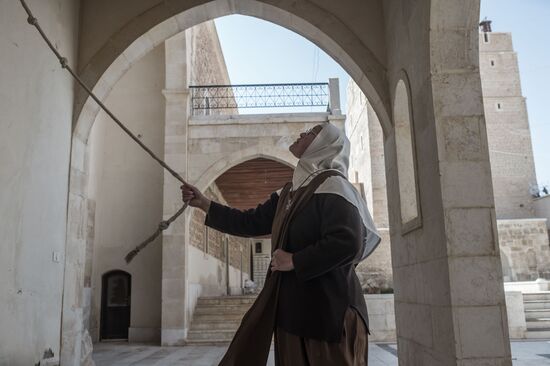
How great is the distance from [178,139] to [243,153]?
1.23 metres

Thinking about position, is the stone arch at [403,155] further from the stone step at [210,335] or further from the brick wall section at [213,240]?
the brick wall section at [213,240]

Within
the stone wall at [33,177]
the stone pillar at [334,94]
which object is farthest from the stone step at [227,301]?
the stone wall at [33,177]

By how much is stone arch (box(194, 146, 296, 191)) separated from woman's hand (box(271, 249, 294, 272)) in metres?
7.78

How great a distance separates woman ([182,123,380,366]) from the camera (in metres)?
1.71

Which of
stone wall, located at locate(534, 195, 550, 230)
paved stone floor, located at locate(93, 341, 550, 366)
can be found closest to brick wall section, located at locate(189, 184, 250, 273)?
paved stone floor, located at locate(93, 341, 550, 366)

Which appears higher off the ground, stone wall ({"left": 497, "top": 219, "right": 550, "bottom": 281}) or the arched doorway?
stone wall ({"left": 497, "top": 219, "right": 550, "bottom": 281})

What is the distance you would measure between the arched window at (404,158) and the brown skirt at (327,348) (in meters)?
1.93

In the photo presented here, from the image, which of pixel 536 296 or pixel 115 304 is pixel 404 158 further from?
pixel 536 296

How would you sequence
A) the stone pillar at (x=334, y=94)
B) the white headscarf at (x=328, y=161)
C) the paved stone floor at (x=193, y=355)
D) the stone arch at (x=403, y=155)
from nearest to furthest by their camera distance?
the white headscarf at (x=328, y=161) → the stone arch at (x=403, y=155) → the paved stone floor at (x=193, y=355) → the stone pillar at (x=334, y=94)

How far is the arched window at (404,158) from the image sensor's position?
12.3 ft

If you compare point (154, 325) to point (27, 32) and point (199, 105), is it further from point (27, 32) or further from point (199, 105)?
point (27, 32)

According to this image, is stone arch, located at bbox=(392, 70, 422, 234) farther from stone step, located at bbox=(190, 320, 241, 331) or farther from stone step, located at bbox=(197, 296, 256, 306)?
stone step, located at bbox=(197, 296, 256, 306)

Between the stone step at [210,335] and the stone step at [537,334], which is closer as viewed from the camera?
the stone step at [537,334]

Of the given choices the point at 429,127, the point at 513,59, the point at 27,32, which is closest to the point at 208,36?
the point at 27,32
